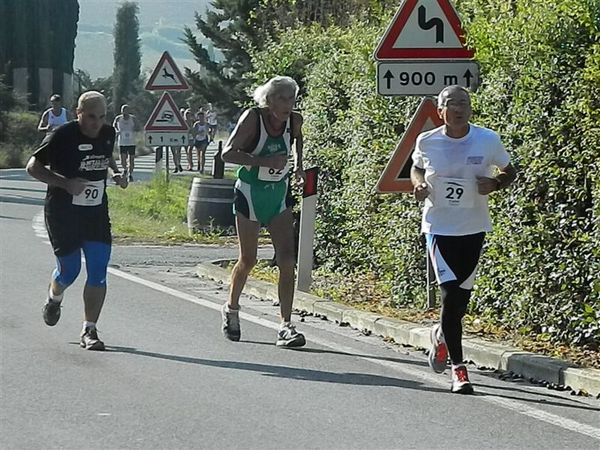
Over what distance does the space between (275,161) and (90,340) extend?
188 centimetres

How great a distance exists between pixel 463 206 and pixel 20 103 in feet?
205

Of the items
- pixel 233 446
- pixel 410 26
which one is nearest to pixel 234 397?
pixel 233 446

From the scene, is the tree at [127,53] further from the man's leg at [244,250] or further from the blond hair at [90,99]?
the blond hair at [90,99]

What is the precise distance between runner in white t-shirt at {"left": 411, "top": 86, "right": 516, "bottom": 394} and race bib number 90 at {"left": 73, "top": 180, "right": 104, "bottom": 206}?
2.58 metres

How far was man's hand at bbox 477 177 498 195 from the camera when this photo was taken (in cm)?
856

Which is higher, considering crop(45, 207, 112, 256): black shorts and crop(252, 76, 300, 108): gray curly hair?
crop(252, 76, 300, 108): gray curly hair

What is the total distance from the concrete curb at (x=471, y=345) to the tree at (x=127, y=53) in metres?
101

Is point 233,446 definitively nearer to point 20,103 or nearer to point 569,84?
point 569,84

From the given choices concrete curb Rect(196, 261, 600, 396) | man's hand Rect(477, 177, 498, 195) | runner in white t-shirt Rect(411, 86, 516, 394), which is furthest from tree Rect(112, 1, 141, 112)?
man's hand Rect(477, 177, 498, 195)

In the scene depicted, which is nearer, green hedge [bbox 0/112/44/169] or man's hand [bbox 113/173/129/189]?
man's hand [bbox 113/173/129/189]

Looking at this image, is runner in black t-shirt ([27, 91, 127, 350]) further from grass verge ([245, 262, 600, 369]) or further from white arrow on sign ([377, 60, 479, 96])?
grass verge ([245, 262, 600, 369])

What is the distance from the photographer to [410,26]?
35.9ft

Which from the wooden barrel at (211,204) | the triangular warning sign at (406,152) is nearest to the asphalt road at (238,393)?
the triangular warning sign at (406,152)

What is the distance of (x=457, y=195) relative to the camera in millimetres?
8656
